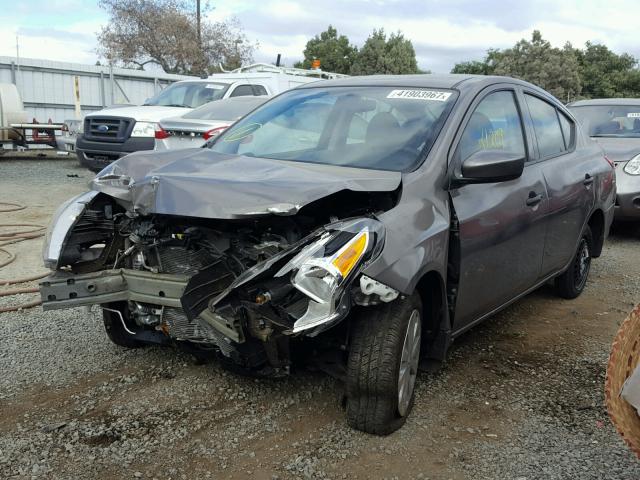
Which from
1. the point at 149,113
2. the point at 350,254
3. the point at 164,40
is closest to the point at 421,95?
the point at 350,254

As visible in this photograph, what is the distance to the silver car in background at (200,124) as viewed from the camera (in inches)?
344

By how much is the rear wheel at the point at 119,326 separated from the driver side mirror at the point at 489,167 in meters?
2.05

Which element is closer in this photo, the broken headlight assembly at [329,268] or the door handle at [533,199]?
the broken headlight assembly at [329,268]

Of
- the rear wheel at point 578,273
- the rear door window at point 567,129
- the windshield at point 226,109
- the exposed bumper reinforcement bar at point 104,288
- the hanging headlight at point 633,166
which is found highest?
the rear door window at point 567,129

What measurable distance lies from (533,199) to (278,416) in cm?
212

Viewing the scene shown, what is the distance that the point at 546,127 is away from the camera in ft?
15.7

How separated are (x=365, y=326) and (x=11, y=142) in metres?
14.1

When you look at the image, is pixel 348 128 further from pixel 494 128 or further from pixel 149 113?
pixel 149 113

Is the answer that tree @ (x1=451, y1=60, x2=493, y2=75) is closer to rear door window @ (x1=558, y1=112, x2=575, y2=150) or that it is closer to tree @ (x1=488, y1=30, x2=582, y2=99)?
tree @ (x1=488, y1=30, x2=582, y2=99)

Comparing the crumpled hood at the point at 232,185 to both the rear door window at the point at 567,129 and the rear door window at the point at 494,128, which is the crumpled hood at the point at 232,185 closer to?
the rear door window at the point at 494,128

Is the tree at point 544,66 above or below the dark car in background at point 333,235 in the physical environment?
above

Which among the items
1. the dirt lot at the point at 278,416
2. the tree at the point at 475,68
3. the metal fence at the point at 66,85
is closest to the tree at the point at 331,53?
the tree at the point at 475,68

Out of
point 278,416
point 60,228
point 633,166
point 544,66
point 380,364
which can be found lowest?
point 278,416

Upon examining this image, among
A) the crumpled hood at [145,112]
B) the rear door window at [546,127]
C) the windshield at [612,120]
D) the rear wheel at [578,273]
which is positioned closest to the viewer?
the rear door window at [546,127]
